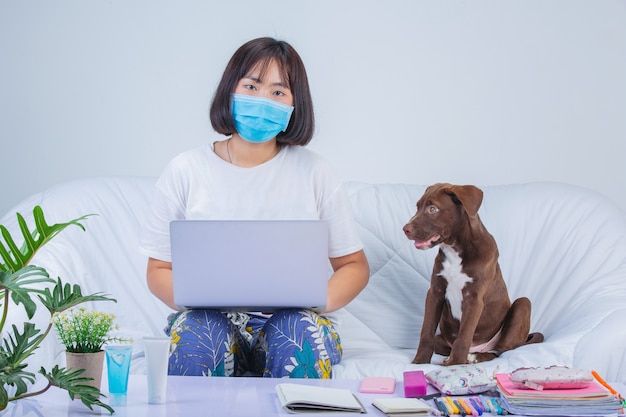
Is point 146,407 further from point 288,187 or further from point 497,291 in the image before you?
point 497,291

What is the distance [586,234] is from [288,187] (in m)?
0.97

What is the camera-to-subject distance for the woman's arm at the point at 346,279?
1.98 m

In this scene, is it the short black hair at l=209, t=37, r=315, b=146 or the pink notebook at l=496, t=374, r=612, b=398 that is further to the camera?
the short black hair at l=209, t=37, r=315, b=146

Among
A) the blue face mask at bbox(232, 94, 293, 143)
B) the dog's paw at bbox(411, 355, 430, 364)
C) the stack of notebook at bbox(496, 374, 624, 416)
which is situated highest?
the blue face mask at bbox(232, 94, 293, 143)

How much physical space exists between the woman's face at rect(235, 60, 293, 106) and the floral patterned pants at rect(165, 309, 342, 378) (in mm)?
589

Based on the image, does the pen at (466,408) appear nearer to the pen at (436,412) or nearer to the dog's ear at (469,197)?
the pen at (436,412)

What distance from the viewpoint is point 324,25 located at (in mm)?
2898

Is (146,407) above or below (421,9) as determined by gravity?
below

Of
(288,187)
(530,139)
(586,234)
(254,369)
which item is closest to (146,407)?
(254,369)

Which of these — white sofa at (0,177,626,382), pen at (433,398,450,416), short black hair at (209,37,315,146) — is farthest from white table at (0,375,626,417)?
short black hair at (209,37,315,146)

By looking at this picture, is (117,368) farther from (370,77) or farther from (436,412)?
(370,77)

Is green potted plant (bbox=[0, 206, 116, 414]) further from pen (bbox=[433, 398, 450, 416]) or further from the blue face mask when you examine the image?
the blue face mask

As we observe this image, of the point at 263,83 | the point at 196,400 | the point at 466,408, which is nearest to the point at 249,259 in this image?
the point at 196,400

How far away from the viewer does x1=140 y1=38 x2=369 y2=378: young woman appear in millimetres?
1993
